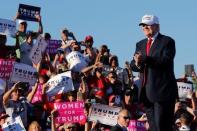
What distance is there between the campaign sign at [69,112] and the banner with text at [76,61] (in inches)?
128

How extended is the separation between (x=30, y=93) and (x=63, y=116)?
4.05 feet

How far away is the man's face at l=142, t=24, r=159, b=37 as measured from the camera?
23.0ft

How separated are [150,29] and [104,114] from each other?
5137mm

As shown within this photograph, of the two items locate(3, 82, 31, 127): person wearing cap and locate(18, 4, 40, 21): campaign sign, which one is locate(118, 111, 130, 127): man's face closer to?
locate(3, 82, 31, 127): person wearing cap

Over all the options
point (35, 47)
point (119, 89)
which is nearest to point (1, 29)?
point (35, 47)

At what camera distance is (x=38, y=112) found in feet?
38.6

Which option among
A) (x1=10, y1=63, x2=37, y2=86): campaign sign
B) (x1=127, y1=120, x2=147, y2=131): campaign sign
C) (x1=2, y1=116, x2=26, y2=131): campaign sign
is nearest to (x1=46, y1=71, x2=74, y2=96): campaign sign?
(x1=10, y1=63, x2=37, y2=86): campaign sign

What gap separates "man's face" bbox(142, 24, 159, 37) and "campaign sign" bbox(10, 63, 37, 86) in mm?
6369

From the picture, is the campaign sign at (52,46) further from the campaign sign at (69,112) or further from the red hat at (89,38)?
the campaign sign at (69,112)

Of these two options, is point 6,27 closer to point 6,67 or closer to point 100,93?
point 6,67

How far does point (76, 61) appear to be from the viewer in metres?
15.1

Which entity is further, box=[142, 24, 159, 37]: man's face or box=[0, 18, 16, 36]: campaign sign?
box=[0, 18, 16, 36]: campaign sign

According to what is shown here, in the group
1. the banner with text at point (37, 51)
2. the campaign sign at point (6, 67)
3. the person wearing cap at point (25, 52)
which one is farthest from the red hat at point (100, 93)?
the campaign sign at point (6, 67)

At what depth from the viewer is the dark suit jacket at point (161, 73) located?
277 inches
